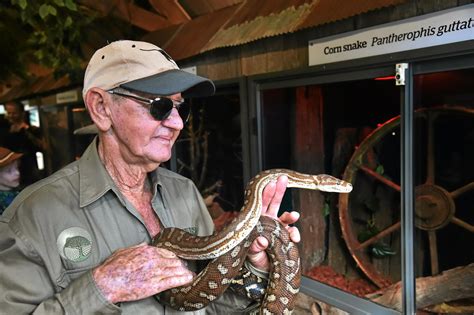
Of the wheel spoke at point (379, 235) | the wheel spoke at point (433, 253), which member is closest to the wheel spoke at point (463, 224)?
the wheel spoke at point (433, 253)

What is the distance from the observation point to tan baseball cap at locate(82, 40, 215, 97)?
4.72 feet

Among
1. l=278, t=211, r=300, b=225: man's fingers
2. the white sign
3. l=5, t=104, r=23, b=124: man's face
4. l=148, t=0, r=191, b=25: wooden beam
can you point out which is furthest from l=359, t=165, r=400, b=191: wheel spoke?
l=5, t=104, r=23, b=124: man's face

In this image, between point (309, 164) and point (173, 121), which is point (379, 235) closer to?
point (309, 164)

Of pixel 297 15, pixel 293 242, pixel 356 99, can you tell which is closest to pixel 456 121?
pixel 356 99

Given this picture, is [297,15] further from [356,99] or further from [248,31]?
[356,99]

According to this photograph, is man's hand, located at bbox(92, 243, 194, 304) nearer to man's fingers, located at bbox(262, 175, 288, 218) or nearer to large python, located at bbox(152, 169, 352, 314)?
large python, located at bbox(152, 169, 352, 314)

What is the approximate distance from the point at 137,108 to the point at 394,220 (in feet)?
7.32

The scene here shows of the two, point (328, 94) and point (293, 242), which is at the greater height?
point (328, 94)

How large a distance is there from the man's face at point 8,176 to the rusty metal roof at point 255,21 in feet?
6.22

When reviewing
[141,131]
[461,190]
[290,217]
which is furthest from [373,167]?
[141,131]

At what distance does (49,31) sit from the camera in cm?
442

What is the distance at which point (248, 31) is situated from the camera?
328 cm

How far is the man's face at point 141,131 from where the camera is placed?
1479mm

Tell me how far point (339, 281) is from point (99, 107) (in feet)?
8.60
